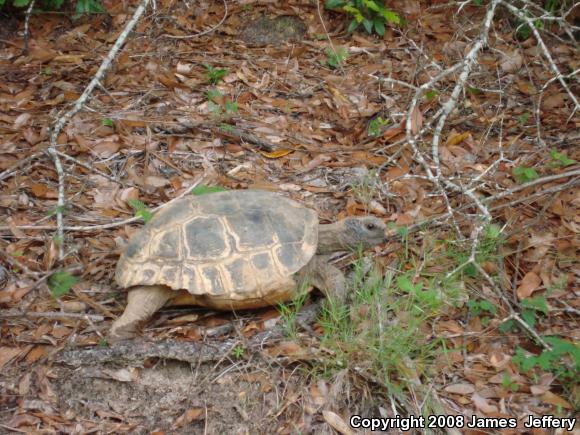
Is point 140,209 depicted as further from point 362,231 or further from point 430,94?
point 430,94

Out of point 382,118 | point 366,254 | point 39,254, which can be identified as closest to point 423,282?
point 366,254

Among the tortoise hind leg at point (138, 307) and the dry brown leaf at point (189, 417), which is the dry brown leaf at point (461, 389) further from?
the tortoise hind leg at point (138, 307)

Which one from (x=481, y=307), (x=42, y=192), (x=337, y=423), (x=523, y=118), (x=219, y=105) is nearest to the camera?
(x=337, y=423)

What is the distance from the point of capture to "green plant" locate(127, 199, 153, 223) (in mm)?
4375

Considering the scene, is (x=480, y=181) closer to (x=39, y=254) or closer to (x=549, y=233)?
(x=549, y=233)

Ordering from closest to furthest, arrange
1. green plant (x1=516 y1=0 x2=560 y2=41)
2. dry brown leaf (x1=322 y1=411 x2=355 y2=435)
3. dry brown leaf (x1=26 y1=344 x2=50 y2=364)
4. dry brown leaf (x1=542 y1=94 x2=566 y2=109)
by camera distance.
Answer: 1. dry brown leaf (x1=322 y1=411 x2=355 y2=435)
2. dry brown leaf (x1=26 y1=344 x2=50 y2=364)
3. dry brown leaf (x1=542 y1=94 x2=566 y2=109)
4. green plant (x1=516 y1=0 x2=560 y2=41)

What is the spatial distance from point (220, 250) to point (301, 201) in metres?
1.48

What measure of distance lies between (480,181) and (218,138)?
2663 mm

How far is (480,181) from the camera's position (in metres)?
5.36

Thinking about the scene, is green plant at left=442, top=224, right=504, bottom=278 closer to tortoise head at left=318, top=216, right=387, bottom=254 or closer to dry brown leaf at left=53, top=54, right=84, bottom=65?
tortoise head at left=318, top=216, right=387, bottom=254

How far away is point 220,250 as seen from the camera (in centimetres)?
398

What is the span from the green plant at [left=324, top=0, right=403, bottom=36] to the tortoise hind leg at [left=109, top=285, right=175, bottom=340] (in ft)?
15.4

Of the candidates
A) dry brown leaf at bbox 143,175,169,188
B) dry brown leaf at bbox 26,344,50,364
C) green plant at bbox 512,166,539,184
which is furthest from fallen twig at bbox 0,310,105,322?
green plant at bbox 512,166,539,184

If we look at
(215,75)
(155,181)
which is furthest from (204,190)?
(215,75)
